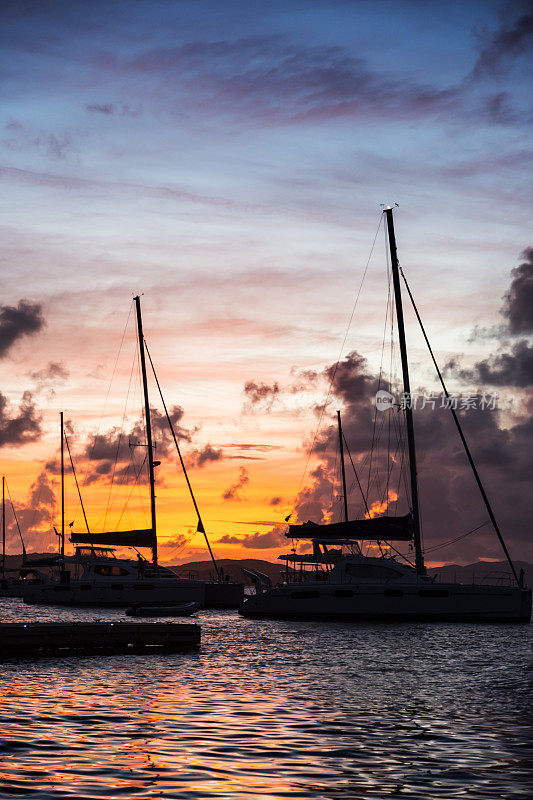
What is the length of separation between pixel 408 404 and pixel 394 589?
1011 centimetres

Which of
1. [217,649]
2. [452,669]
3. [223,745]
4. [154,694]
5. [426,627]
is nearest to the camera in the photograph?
[223,745]

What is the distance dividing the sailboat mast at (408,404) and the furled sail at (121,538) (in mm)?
21354

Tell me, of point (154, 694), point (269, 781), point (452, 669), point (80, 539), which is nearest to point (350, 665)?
point (452, 669)

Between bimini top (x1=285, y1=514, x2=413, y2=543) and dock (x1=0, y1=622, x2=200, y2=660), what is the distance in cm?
1857

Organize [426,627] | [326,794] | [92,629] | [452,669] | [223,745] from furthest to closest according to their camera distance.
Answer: [426,627]
[92,629]
[452,669]
[223,745]
[326,794]

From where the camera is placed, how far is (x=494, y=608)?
5041 centimetres

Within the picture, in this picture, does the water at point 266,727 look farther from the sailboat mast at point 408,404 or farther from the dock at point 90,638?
the sailboat mast at point 408,404

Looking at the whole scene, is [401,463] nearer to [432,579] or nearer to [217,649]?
[432,579]

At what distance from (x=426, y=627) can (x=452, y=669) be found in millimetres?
18764

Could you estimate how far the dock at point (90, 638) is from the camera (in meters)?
32.1

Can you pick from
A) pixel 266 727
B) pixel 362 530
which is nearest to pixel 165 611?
pixel 362 530

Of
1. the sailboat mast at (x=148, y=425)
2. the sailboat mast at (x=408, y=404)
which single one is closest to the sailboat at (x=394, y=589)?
the sailboat mast at (x=408, y=404)

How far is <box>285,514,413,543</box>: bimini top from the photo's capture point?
2028 inches

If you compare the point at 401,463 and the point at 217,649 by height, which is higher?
the point at 401,463
